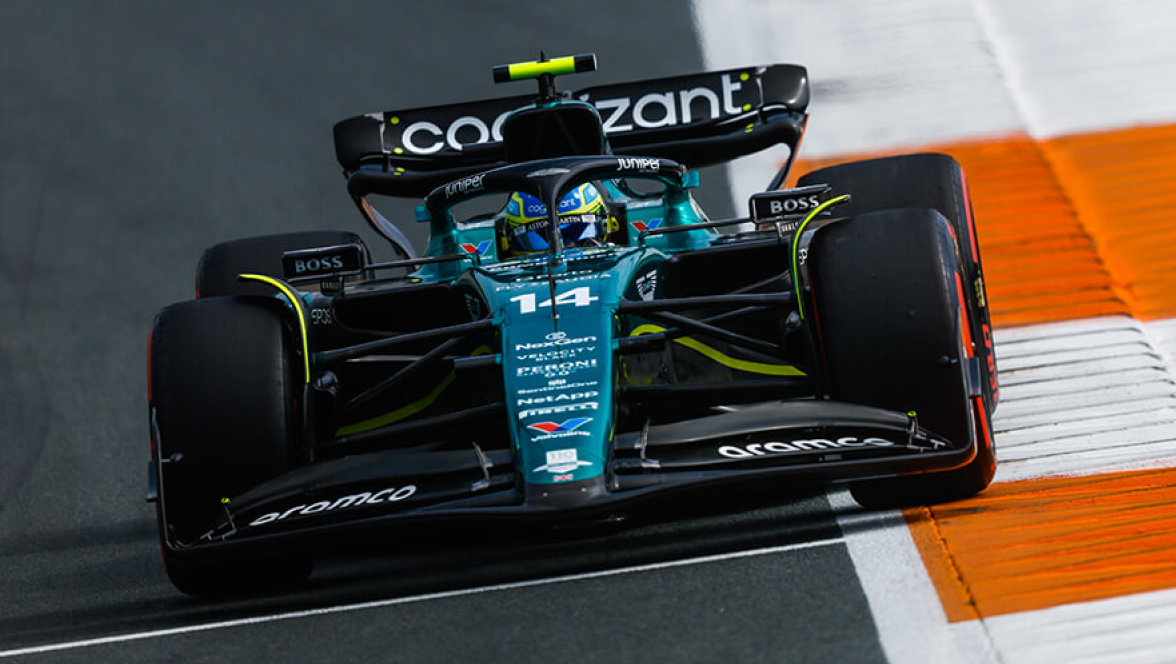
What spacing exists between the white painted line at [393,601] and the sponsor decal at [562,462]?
1.42 ft

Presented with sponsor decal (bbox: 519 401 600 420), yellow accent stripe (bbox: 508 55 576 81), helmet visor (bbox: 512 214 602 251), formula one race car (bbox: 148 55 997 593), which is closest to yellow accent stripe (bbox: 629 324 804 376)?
formula one race car (bbox: 148 55 997 593)

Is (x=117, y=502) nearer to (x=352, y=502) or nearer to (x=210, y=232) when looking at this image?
→ (x=210, y=232)

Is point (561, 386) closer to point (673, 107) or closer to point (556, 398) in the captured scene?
point (556, 398)

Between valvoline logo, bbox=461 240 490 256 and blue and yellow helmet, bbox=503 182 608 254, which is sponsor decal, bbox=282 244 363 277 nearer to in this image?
blue and yellow helmet, bbox=503 182 608 254

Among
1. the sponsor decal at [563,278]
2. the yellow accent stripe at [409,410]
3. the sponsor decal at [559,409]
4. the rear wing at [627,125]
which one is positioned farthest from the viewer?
the rear wing at [627,125]

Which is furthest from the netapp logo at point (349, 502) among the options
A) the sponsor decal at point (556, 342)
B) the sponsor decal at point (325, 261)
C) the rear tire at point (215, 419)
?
the sponsor decal at point (325, 261)

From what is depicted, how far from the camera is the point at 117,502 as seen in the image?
26.6ft

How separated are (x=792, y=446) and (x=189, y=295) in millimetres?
6379

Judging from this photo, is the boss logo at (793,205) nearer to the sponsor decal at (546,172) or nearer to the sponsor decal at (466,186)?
the sponsor decal at (546,172)

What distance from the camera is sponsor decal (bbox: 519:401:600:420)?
489 centimetres

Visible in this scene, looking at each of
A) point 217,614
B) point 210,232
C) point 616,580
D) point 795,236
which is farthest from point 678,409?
point 210,232

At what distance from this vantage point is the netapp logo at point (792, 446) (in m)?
4.75

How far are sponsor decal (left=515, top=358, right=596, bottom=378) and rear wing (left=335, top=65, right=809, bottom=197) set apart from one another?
10.2 ft

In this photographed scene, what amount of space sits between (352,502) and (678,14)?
786cm
